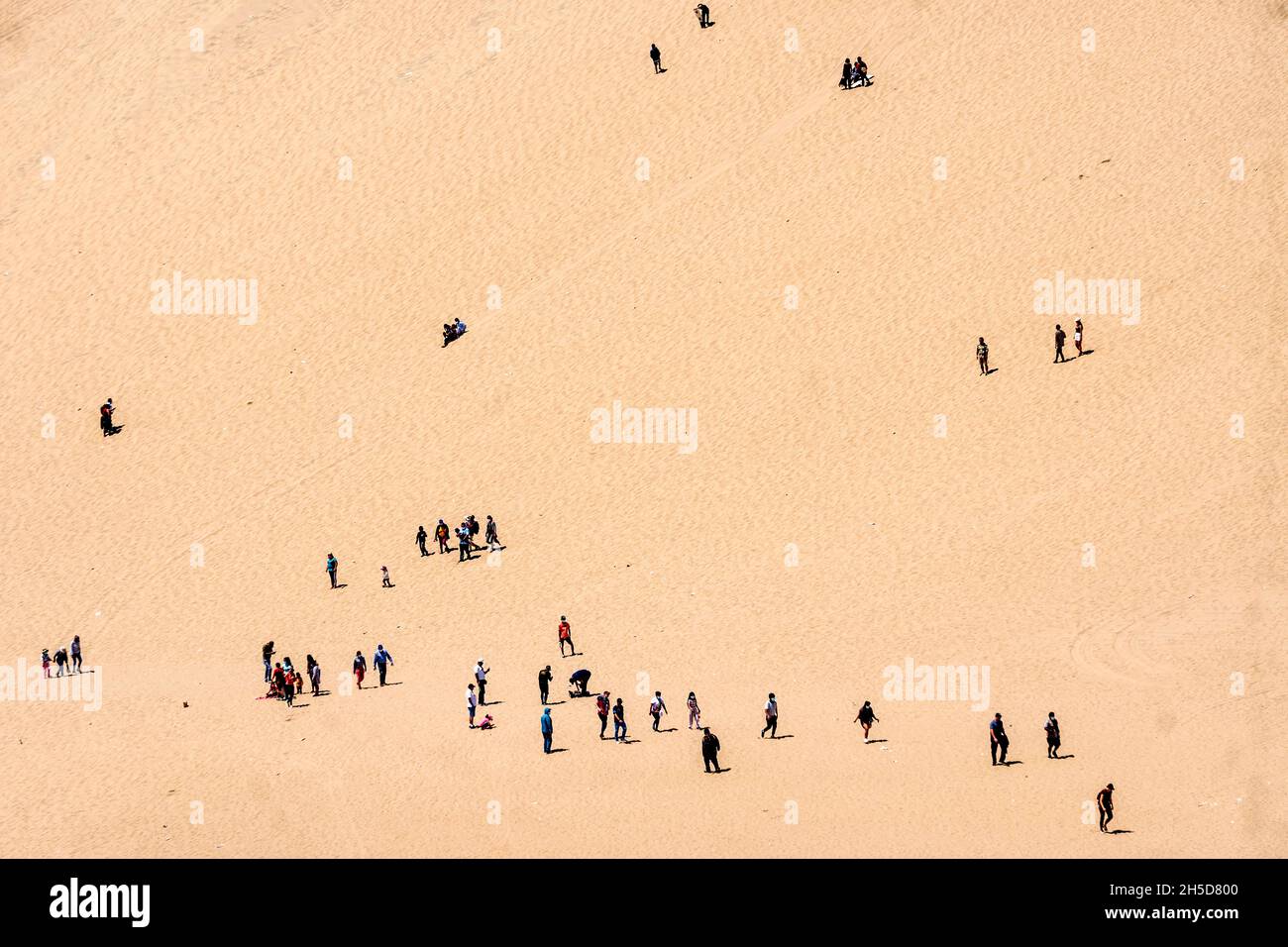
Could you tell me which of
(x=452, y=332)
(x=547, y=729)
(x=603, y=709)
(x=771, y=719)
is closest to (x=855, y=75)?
(x=452, y=332)

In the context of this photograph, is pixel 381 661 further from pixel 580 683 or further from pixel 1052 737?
pixel 1052 737

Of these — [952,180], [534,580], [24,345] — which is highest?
[952,180]

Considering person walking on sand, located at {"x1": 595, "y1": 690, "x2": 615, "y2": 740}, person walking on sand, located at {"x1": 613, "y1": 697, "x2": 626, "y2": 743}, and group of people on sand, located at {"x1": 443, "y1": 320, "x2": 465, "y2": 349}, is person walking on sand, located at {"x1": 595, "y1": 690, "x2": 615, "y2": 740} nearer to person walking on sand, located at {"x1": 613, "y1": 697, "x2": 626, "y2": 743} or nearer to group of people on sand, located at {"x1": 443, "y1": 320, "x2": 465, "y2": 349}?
person walking on sand, located at {"x1": 613, "y1": 697, "x2": 626, "y2": 743}

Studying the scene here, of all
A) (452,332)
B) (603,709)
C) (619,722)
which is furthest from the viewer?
(452,332)

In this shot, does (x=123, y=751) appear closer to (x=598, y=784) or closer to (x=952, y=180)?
(x=598, y=784)

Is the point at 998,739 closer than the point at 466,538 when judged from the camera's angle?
Yes
